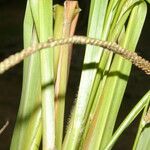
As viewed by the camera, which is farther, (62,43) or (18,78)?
(18,78)

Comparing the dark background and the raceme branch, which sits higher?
→ the raceme branch

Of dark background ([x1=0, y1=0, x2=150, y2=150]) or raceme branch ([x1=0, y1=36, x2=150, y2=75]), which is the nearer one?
raceme branch ([x1=0, y1=36, x2=150, y2=75])

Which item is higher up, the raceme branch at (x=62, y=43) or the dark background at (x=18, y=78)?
the raceme branch at (x=62, y=43)

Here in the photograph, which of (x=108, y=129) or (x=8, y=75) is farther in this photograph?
(x=8, y=75)

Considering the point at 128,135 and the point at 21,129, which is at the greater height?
the point at 21,129

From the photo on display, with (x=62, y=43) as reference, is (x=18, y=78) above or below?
below

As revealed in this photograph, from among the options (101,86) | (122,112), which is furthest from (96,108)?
(122,112)

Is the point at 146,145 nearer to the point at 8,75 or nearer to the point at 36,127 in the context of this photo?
the point at 36,127

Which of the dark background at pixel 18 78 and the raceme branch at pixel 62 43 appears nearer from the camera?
the raceme branch at pixel 62 43
